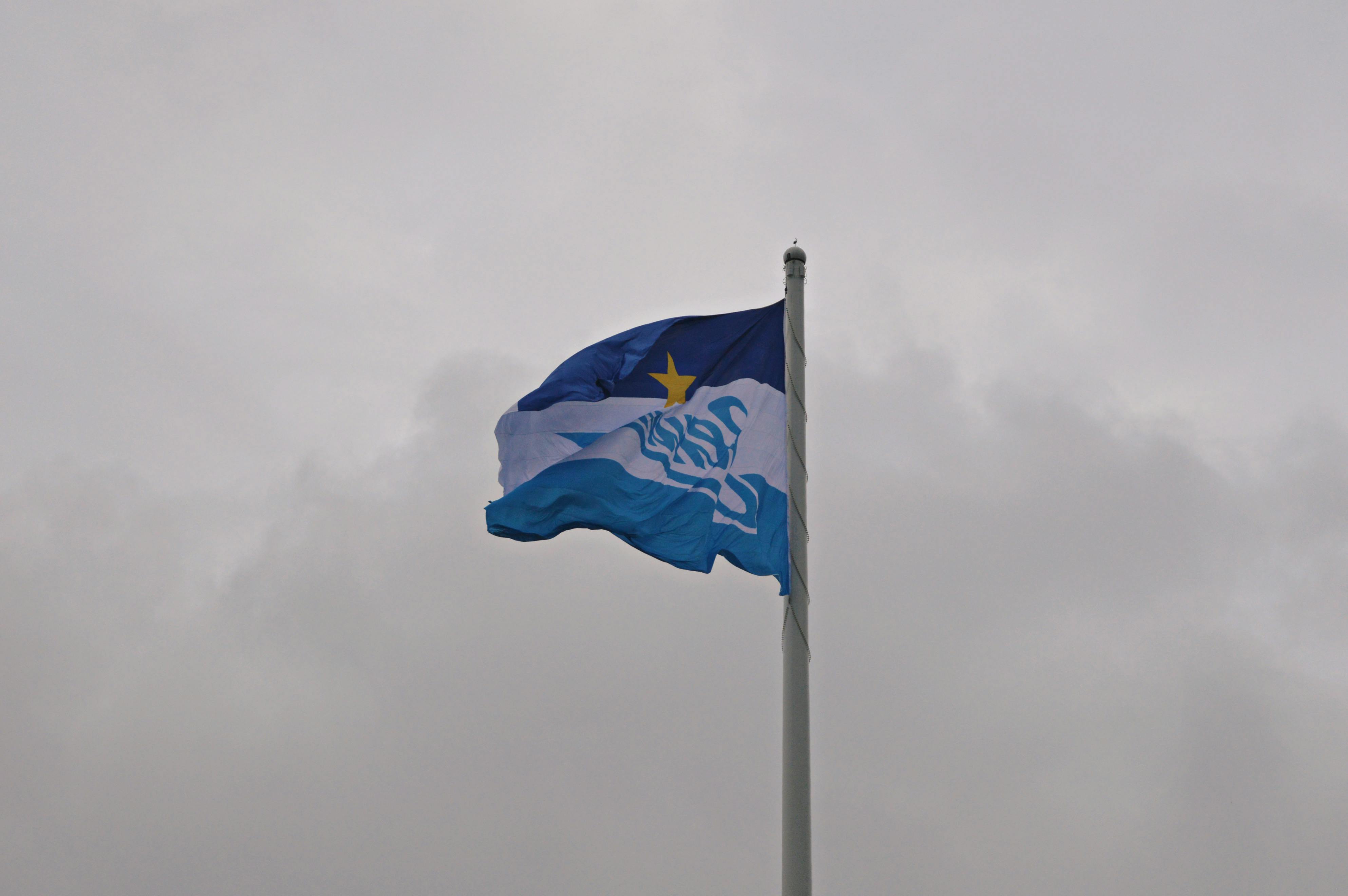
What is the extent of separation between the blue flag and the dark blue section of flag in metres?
0.02

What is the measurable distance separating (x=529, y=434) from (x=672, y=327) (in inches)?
110

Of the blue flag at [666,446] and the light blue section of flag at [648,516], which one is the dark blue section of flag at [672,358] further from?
the light blue section of flag at [648,516]

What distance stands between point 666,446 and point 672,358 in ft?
4.95

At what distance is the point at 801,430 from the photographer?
56.6 feet

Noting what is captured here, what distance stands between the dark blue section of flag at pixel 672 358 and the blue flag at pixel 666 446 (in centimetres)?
2

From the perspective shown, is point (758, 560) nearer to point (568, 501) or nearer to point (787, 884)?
point (568, 501)

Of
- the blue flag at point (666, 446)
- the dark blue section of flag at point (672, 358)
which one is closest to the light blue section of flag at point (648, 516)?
the blue flag at point (666, 446)

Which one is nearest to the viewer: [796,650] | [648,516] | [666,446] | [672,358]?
[796,650]

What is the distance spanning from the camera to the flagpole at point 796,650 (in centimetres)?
1549

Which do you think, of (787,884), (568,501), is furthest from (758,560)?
(787,884)

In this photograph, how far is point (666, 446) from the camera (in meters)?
18.6

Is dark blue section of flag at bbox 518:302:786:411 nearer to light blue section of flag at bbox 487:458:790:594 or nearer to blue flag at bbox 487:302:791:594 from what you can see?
blue flag at bbox 487:302:791:594

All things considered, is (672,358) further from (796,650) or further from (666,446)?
(796,650)

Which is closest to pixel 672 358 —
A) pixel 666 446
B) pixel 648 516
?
pixel 666 446
